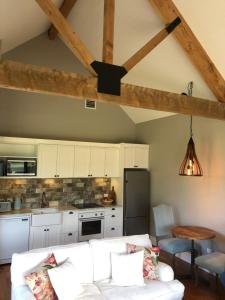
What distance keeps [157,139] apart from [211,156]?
1601 mm

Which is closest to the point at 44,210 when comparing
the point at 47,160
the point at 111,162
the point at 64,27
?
the point at 47,160

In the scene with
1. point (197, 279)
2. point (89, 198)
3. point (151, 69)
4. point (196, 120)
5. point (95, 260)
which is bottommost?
point (197, 279)

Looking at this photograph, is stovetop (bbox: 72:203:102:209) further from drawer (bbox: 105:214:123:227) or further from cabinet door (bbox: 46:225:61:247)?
cabinet door (bbox: 46:225:61:247)

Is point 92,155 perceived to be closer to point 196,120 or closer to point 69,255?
point 196,120

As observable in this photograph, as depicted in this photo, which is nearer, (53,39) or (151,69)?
(151,69)

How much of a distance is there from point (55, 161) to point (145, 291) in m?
3.15

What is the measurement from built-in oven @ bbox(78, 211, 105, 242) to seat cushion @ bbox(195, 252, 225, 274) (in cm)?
223

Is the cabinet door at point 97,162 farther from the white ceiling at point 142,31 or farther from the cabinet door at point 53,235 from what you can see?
the white ceiling at point 142,31

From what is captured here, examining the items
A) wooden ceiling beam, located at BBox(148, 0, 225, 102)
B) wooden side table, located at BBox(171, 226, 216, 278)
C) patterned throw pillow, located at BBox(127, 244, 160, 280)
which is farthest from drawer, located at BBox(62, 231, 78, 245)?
wooden ceiling beam, located at BBox(148, 0, 225, 102)

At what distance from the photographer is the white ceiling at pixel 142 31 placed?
11.2ft

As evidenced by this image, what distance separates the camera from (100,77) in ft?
10.2

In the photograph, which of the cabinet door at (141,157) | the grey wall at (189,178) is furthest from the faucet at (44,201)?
the grey wall at (189,178)

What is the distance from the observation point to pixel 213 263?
11.7 feet

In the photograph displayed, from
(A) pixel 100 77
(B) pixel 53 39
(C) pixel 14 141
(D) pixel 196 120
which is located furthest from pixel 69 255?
(B) pixel 53 39
